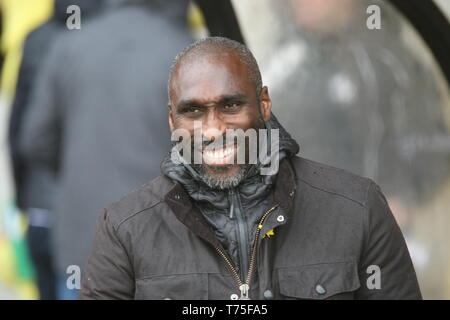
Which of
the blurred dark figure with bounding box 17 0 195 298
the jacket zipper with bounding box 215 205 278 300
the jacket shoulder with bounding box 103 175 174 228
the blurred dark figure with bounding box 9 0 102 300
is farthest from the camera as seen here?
the blurred dark figure with bounding box 9 0 102 300

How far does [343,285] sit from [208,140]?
1.77ft

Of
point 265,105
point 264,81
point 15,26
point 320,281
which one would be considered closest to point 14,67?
point 15,26

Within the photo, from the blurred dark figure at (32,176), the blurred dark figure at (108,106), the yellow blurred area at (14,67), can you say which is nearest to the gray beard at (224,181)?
the blurred dark figure at (108,106)

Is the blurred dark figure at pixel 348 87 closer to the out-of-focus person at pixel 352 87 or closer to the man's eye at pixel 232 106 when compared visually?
the out-of-focus person at pixel 352 87

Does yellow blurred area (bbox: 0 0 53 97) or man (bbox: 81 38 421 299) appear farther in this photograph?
yellow blurred area (bbox: 0 0 53 97)

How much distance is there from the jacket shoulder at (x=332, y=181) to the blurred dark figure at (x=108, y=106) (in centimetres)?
141

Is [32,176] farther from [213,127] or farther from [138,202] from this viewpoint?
[213,127]

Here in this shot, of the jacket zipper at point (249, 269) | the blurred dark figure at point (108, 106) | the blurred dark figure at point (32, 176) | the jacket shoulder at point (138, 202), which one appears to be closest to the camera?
the jacket zipper at point (249, 269)

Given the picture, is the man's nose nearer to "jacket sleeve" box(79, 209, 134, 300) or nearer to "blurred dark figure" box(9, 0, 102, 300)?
"jacket sleeve" box(79, 209, 134, 300)

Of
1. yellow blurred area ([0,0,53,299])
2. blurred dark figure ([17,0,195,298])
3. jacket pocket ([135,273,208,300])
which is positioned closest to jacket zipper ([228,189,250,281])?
jacket pocket ([135,273,208,300])

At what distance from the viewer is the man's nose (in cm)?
222

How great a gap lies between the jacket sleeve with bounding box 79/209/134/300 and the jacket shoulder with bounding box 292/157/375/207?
555 millimetres

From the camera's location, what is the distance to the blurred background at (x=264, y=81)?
372 centimetres

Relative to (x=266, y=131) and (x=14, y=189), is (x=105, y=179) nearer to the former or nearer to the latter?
(x=14, y=189)
